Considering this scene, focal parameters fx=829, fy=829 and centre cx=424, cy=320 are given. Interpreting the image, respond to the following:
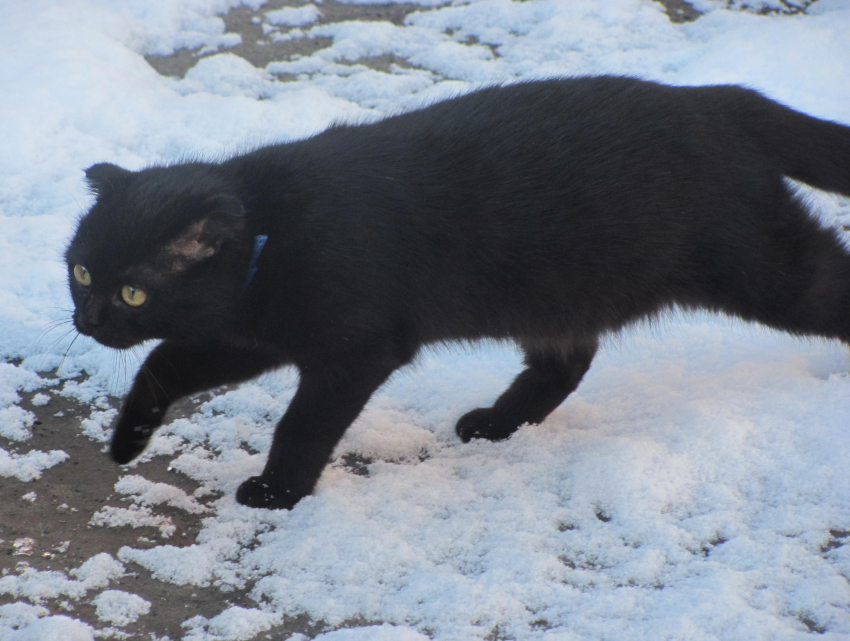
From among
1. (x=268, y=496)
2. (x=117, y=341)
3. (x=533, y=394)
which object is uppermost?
(x=117, y=341)

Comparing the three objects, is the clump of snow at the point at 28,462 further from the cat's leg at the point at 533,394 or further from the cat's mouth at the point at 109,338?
the cat's leg at the point at 533,394

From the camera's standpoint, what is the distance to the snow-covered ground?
1.81 m

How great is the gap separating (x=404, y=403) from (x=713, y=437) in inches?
40.7

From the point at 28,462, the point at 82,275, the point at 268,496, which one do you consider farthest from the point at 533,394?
the point at 28,462

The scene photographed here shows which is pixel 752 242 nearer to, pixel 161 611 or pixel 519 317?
pixel 519 317

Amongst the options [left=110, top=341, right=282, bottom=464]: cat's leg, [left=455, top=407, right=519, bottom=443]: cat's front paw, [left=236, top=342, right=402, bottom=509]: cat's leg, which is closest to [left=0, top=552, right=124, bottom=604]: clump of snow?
[left=236, top=342, right=402, bottom=509]: cat's leg

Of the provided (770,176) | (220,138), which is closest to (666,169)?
(770,176)

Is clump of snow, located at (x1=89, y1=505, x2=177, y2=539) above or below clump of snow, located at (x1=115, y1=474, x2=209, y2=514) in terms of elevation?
below

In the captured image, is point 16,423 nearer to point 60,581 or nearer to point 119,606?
point 60,581

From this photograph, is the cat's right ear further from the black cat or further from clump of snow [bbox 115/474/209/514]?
clump of snow [bbox 115/474/209/514]

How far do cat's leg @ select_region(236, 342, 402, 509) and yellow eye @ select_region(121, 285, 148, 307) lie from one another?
46 centimetres

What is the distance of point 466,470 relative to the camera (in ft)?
8.04

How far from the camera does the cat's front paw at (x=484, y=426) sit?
2.66 meters

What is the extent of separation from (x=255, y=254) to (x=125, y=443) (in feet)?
2.34
